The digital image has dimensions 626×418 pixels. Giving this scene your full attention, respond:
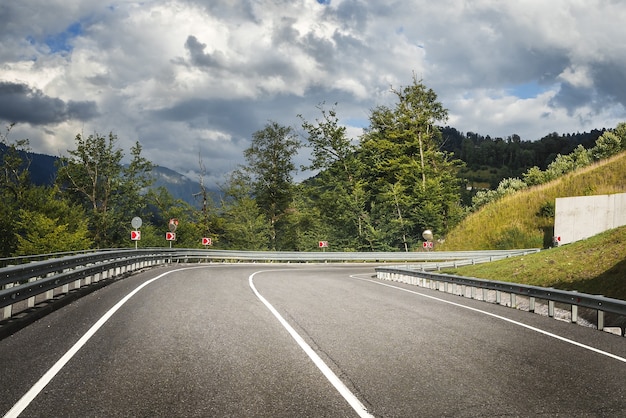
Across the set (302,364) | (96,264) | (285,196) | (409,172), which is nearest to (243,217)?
(285,196)

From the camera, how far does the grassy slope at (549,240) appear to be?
19750 millimetres

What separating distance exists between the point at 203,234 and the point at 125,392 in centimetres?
7642

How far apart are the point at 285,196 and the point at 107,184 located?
23667mm

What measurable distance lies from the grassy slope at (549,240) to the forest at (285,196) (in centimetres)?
966

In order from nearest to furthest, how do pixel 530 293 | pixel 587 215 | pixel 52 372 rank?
pixel 52 372
pixel 530 293
pixel 587 215

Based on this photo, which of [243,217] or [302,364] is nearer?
[302,364]

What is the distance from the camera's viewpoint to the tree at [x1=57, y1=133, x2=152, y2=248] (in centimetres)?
6259

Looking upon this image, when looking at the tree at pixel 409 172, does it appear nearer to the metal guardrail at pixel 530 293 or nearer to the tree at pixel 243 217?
the tree at pixel 243 217

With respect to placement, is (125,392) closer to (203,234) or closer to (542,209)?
(542,209)

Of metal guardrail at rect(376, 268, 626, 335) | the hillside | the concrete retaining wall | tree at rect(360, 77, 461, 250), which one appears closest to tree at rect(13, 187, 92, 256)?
tree at rect(360, 77, 461, 250)

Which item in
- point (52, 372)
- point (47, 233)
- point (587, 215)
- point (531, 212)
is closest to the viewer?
point (52, 372)

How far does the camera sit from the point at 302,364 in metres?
6.46

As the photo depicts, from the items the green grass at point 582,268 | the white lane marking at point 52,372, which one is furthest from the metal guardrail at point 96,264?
the green grass at point 582,268

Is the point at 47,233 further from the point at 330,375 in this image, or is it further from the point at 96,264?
the point at 330,375
